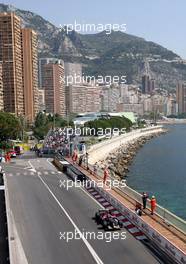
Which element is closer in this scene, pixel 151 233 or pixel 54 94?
pixel 151 233

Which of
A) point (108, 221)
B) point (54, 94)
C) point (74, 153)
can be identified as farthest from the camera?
point (54, 94)

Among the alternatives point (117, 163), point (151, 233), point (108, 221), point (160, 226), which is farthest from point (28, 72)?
point (151, 233)

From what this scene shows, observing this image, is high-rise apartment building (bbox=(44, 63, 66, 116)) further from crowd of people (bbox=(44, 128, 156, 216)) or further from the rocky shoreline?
crowd of people (bbox=(44, 128, 156, 216))

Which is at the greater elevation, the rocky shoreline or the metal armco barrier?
the metal armco barrier

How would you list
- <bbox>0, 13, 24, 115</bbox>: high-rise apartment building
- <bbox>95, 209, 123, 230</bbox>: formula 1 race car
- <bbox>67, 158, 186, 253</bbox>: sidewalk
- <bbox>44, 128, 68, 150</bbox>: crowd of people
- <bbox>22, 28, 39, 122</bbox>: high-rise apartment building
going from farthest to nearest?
<bbox>22, 28, 39, 122</bbox>: high-rise apartment building → <bbox>0, 13, 24, 115</bbox>: high-rise apartment building → <bbox>44, 128, 68, 150</bbox>: crowd of people → <bbox>95, 209, 123, 230</bbox>: formula 1 race car → <bbox>67, 158, 186, 253</bbox>: sidewalk

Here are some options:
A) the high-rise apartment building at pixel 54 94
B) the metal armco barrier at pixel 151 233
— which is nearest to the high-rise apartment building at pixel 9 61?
the high-rise apartment building at pixel 54 94

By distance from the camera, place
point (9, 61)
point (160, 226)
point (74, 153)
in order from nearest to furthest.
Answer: point (160, 226)
point (74, 153)
point (9, 61)

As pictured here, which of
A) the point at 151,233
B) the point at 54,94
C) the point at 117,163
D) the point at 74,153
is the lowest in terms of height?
the point at 117,163

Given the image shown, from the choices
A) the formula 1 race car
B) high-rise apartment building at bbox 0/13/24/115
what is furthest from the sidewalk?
high-rise apartment building at bbox 0/13/24/115

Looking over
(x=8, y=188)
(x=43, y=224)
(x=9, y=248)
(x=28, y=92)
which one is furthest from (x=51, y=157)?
(x=28, y=92)

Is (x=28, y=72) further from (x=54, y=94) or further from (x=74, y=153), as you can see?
(x=74, y=153)

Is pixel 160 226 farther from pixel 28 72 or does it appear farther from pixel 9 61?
pixel 28 72

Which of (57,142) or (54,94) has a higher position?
(54,94)

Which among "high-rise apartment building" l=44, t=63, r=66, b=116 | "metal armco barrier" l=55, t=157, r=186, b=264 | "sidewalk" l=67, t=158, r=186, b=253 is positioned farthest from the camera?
"high-rise apartment building" l=44, t=63, r=66, b=116
